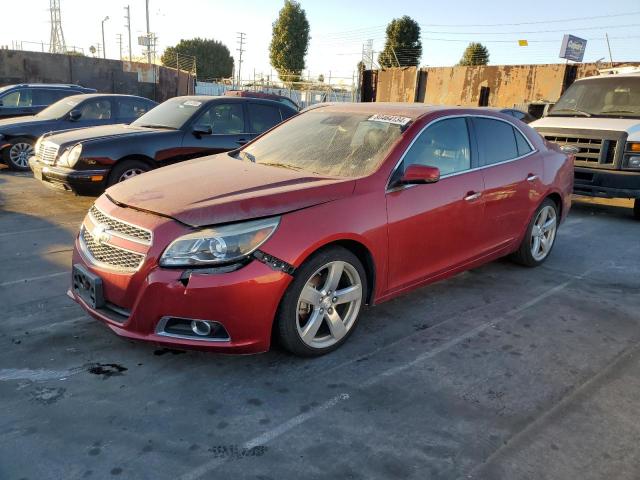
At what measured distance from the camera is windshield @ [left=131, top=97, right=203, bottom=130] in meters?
7.84

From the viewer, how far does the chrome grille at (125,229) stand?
3047 mm

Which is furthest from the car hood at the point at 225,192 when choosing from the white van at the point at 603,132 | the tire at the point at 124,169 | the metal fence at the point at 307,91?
the metal fence at the point at 307,91

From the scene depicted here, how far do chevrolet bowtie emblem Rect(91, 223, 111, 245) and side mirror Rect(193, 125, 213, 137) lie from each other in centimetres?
436

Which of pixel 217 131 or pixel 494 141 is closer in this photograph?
pixel 494 141

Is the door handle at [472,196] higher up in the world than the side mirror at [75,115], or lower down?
lower down

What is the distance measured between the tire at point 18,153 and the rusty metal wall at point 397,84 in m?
Result: 10.6

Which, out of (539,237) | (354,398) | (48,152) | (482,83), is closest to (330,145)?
(354,398)

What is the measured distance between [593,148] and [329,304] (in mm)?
6310

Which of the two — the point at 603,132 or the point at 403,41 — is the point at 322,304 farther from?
the point at 403,41

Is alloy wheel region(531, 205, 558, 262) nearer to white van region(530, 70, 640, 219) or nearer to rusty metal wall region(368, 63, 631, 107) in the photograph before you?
white van region(530, 70, 640, 219)

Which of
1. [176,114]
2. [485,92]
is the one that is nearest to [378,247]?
[176,114]

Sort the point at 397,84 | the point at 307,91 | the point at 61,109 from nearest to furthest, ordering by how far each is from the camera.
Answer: the point at 61,109 → the point at 397,84 → the point at 307,91

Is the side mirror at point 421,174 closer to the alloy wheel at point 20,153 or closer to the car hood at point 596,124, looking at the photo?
the car hood at point 596,124

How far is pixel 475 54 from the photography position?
61469 mm
